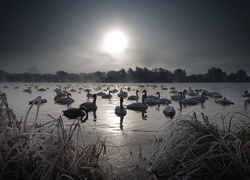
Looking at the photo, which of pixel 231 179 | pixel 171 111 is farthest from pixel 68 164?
pixel 171 111

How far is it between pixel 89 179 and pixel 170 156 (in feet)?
5.14

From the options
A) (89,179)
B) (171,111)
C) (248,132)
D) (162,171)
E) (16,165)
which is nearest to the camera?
(16,165)

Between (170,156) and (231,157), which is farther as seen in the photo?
(170,156)

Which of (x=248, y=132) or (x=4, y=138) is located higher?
(x=4, y=138)

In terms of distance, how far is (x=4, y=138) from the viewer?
8.76 feet

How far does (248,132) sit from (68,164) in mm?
3832

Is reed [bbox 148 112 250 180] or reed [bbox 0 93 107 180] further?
reed [bbox 148 112 250 180]

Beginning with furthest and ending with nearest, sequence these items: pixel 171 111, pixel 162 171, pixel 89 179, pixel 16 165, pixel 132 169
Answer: pixel 171 111 → pixel 132 169 → pixel 162 171 → pixel 89 179 → pixel 16 165

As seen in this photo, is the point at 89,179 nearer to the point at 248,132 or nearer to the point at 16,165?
the point at 16,165

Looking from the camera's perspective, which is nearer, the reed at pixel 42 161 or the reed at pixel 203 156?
the reed at pixel 42 161

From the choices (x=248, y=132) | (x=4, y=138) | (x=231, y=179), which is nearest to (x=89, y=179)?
(x=4, y=138)

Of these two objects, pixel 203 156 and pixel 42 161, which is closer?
pixel 42 161

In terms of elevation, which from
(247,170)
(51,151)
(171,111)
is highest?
(51,151)

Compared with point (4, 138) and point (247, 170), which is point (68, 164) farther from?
point (247, 170)
